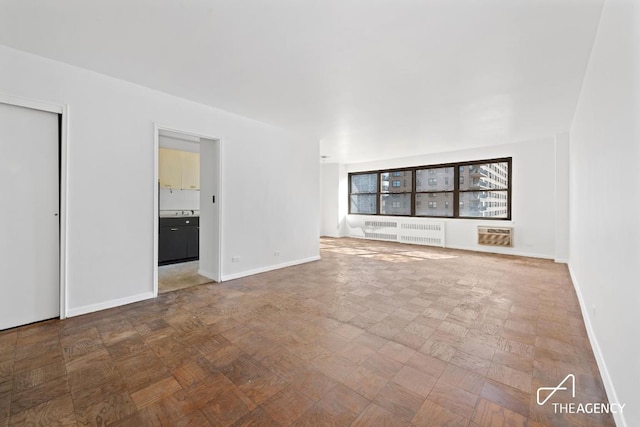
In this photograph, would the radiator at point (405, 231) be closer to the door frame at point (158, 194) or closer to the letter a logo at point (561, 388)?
the door frame at point (158, 194)

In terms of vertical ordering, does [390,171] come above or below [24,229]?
above

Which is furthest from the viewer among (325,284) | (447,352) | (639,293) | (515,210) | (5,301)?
(515,210)

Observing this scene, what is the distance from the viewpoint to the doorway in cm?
250

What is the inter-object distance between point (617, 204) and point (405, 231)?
635 centimetres

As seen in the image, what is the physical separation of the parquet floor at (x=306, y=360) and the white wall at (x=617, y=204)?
307mm

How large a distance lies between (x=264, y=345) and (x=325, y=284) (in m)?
1.77

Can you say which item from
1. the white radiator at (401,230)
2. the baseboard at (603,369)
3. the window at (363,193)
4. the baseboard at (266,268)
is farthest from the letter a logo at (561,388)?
the window at (363,193)

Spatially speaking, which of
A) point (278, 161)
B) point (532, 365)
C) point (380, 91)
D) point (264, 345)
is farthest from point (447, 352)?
point (278, 161)

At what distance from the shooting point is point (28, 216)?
260 cm

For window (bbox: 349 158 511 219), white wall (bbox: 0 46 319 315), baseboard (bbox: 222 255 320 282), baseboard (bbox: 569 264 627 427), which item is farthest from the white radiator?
white wall (bbox: 0 46 319 315)

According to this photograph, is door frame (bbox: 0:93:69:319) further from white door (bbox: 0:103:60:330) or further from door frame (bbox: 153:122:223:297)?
door frame (bbox: 153:122:223:297)

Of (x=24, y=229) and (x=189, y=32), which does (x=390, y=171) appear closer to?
(x=189, y=32)

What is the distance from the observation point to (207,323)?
8.69ft

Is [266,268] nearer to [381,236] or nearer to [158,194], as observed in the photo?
[158,194]
